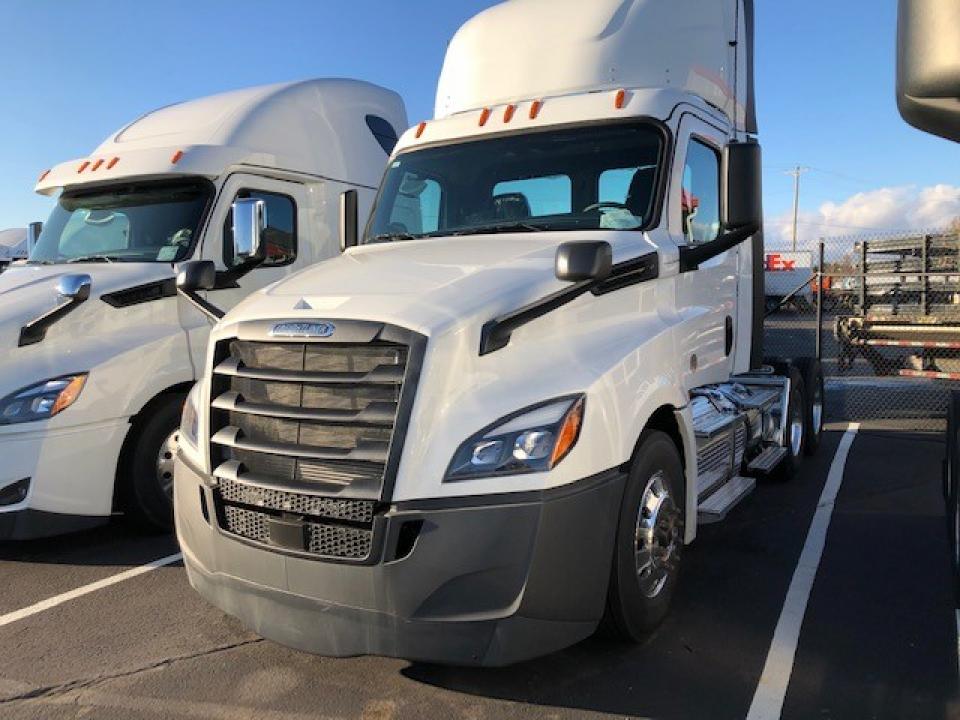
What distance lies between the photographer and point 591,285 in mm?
3471

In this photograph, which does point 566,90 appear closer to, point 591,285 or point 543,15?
point 543,15

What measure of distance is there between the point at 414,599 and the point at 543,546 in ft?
1.65

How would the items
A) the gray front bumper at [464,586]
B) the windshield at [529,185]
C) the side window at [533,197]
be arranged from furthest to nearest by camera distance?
1. the side window at [533,197]
2. the windshield at [529,185]
3. the gray front bumper at [464,586]

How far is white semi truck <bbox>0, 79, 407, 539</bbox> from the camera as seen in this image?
478 cm

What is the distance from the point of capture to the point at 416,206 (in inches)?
193

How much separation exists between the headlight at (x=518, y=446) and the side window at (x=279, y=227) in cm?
399

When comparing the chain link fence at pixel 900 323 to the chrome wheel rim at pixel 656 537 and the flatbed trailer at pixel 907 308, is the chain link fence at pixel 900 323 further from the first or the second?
the chrome wheel rim at pixel 656 537

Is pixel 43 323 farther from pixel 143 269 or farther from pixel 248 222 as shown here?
pixel 248 222

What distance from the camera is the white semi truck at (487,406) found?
286cm

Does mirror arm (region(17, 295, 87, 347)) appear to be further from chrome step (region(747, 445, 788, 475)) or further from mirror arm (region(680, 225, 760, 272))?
chrome step (region(747, 445, 788, 475))

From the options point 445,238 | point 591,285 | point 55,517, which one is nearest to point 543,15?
point 445,238

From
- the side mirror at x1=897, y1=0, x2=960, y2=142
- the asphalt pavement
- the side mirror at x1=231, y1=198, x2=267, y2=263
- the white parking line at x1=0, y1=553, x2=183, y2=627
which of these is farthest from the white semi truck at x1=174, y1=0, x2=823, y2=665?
the side mirror at x1=897, y1=0, x2=960, y2=142

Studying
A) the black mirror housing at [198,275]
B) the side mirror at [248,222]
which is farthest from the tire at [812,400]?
the black mirror housing at [198,275]

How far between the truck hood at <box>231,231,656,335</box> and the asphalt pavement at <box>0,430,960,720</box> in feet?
5.20
